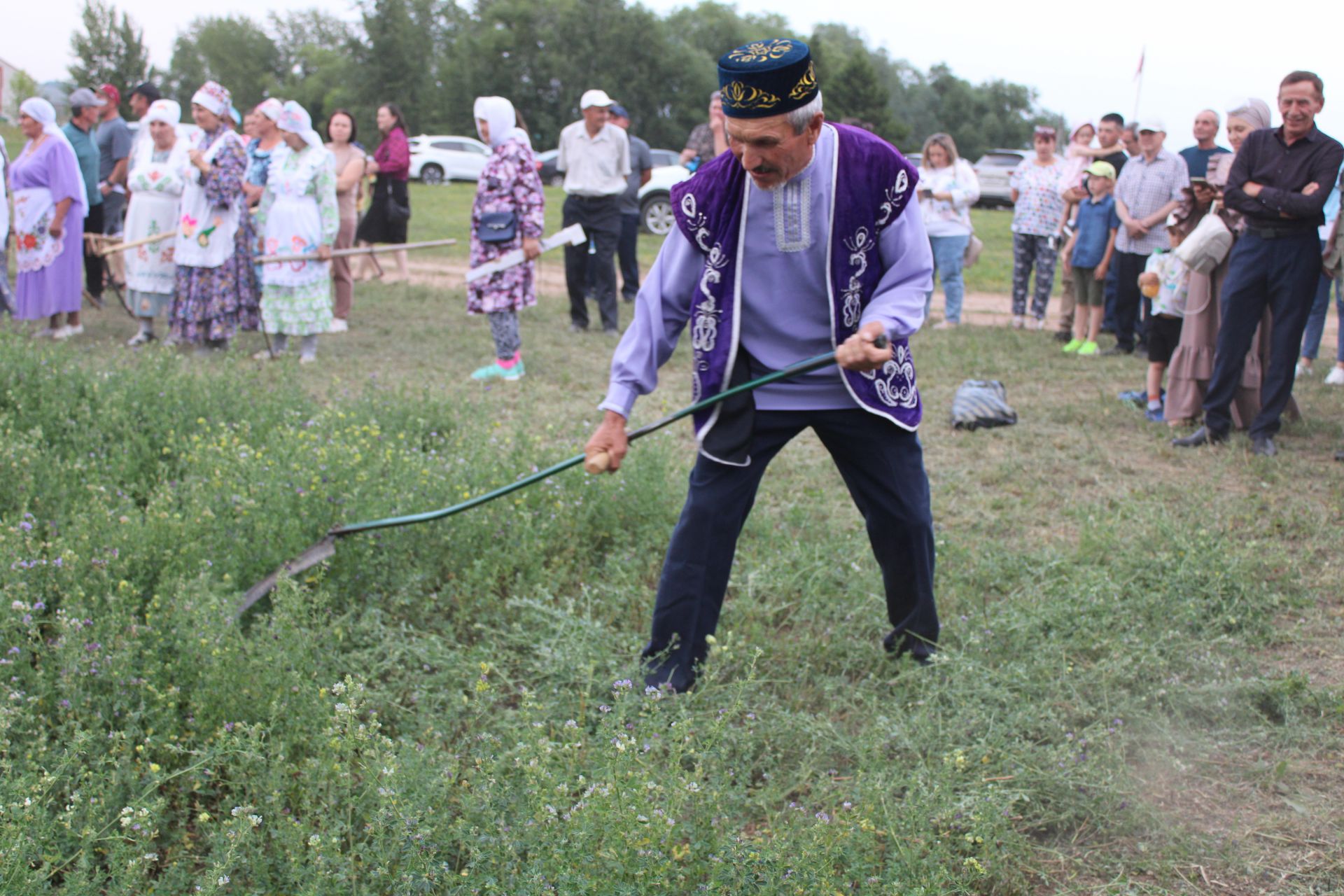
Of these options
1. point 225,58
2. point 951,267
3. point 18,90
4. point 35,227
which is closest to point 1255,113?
point 951,267

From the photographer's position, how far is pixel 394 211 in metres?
11.5

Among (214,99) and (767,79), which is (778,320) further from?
(214,99)

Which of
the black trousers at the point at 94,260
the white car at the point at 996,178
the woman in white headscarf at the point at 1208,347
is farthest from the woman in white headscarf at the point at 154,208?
the white car at the point at 996,178

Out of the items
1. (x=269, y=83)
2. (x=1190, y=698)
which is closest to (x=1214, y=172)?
(x=1190, y=698)

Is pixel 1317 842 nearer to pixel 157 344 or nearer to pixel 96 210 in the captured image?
pixel 157 344

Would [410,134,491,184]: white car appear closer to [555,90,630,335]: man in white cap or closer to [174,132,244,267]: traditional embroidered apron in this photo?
[555,90,630,335]: man in white cap

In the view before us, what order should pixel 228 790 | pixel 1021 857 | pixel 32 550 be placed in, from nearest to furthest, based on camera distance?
pixel 1021 857 < pixel 228 790 < pixel 32 550

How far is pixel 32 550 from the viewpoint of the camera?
3869 mm

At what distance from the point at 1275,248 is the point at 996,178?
25.7 meters

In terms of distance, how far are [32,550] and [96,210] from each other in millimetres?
7955

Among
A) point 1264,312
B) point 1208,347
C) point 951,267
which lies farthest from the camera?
point 951,267

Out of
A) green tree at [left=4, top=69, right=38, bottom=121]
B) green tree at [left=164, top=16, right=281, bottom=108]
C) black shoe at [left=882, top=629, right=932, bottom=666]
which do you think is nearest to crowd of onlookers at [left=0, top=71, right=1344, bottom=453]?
black shoe at [left=882, top=629, right=932, bottom=666]

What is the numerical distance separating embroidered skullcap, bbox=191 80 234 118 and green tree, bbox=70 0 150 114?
158 ft

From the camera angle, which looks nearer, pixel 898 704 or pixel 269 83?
pixel 898 704
